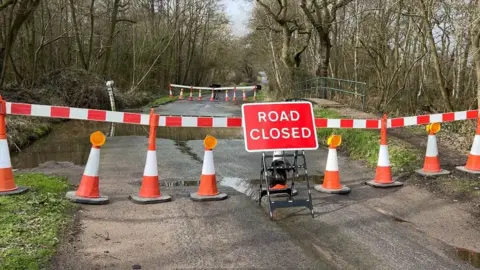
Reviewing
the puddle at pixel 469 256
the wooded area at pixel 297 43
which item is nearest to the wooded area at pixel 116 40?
the wooded area at pixel 297 43

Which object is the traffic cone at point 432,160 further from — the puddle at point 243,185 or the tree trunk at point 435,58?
the tree trunk at point 435,58

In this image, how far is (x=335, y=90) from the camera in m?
20.8

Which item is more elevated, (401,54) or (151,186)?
(401,54)

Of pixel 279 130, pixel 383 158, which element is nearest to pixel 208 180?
pixel 279 130

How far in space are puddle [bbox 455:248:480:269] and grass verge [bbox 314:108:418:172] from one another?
3891 millimetres

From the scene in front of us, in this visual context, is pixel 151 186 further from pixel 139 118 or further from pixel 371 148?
pixel 371 148

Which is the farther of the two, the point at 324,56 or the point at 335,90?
the point at 324,56

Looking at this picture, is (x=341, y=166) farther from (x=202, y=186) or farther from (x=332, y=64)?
(x=332, y=64)

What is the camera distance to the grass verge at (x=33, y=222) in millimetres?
4160

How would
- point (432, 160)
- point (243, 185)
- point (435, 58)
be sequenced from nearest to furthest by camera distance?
point (243, 185) → point (432, 160) → point (435, 58)

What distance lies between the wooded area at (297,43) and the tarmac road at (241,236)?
7.04 meters

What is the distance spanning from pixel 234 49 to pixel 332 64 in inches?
1860

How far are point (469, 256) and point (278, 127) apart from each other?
9.20 feet

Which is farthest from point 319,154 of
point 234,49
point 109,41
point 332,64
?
point 234,49
